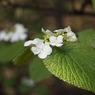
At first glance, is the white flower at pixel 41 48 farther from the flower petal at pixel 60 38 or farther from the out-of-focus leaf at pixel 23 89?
the out-of-focus leaf at pixel 23 89

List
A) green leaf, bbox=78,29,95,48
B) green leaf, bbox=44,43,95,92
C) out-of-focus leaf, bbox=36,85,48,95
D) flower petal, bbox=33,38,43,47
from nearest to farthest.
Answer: green leaf, bbox=44,43,95,92 < flower petal, bbox=33,38,43,47 < green leaf, bbox=78,29,95,48 < out-of-focus leaf, bbox=36,85,48,95

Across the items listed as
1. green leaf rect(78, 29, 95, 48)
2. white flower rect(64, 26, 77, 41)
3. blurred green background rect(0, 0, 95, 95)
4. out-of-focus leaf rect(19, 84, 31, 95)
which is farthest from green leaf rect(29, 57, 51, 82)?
Result: out-of-focus leaf rect(19, 84, 31, 95)

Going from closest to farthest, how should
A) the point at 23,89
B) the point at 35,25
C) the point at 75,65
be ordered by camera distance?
the point at 75,65, the point at 35,25, the point at 23,89

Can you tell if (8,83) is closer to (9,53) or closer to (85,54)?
(9,53)

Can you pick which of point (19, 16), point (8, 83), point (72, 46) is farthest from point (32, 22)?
point (72, 46)

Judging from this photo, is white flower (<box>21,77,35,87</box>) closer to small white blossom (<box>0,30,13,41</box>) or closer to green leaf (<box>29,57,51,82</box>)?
small white blossom (<box>0,30,13,41</box>)

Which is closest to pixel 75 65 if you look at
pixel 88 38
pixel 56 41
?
pixel 56 41

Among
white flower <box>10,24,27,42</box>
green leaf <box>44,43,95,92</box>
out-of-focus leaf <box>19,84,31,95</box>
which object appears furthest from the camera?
out-of-focus leaf <box>19,84,31,95</box>

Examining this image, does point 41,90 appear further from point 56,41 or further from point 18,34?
point 56,41
